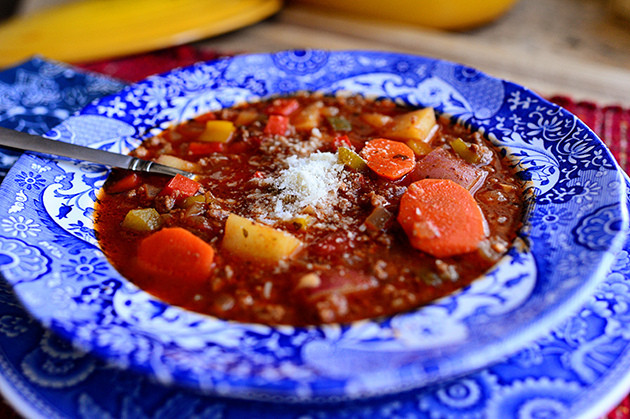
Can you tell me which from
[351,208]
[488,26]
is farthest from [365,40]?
[351,208]

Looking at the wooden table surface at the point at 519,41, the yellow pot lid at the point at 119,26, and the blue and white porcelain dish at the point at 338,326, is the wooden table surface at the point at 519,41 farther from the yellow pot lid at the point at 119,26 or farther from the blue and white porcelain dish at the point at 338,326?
the blue and white porcelain dish at the point at 338,326

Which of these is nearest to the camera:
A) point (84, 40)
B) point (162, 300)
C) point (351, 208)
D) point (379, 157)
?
point (162, 300)

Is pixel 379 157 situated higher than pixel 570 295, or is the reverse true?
pixel 570 295

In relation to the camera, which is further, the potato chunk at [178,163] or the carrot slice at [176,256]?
the potato chunk at [178,163]

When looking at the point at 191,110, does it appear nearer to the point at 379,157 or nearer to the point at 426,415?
the point at 379,157

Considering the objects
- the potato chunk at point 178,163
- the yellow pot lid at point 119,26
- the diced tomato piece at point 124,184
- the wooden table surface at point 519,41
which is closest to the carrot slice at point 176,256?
the diced tomato piece at point 124,184

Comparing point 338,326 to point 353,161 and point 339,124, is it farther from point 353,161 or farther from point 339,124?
point 339,124

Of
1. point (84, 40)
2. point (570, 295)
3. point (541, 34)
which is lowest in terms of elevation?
point (541, 34)
